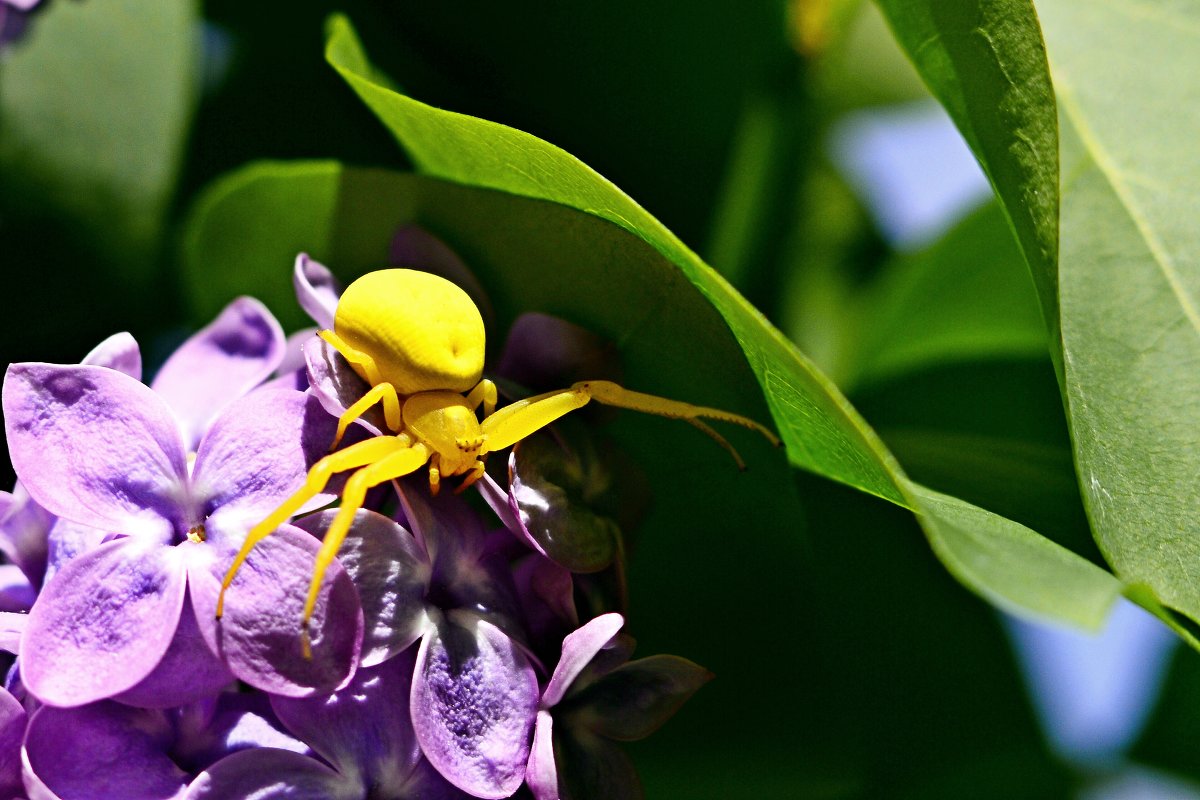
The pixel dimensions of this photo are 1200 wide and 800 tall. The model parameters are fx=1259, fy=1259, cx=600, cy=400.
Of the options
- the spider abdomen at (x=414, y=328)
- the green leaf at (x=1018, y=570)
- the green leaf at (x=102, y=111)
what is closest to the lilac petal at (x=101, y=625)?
the spider abdomen at (x=414, y=328)

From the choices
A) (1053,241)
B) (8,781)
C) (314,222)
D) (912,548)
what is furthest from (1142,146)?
(8,781)

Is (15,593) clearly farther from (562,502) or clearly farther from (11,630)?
(562,502)

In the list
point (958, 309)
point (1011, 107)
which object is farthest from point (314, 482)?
point (958, 309)

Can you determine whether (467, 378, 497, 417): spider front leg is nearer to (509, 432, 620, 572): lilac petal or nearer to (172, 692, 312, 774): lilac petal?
(509, 432, 620, 572): lilac petal

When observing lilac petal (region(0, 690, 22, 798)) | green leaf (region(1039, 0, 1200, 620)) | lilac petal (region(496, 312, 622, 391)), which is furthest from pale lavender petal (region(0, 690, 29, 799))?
green leaf (region(1039, 0, 1200, 620))

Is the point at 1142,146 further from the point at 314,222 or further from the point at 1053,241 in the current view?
the point at 314,222

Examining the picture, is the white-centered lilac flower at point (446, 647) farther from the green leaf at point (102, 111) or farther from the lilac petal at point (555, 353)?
the green leaf at point (102, 111)
